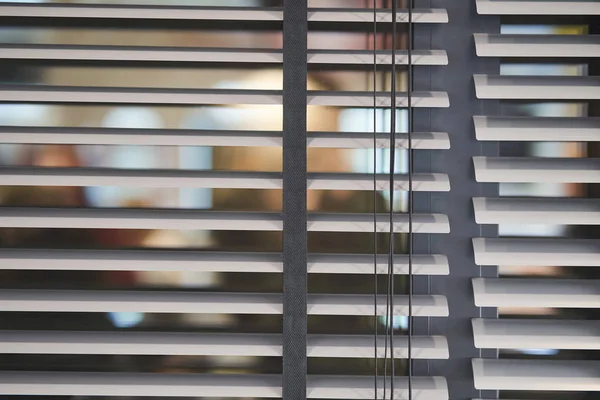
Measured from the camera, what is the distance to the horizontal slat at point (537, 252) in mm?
988

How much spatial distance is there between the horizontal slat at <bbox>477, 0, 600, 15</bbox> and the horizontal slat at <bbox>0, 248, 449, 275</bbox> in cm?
47

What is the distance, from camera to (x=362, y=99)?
3.27 feet

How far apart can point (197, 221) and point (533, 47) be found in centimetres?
69

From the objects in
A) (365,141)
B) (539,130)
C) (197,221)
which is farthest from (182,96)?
(539,130)

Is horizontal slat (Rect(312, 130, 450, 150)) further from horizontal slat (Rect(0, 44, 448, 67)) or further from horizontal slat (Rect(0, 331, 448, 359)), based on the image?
horizontal slat (Rect(0, 331, 448, 359))

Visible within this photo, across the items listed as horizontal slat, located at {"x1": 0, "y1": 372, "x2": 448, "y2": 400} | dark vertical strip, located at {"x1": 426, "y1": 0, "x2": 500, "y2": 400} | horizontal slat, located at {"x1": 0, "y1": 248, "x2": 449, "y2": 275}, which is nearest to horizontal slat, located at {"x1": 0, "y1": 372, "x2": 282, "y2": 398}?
horizontal slat, located at {"x1": 0, "y1": 372, "x2": 448, "y2": 400}

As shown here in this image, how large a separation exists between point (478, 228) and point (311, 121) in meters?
0.38

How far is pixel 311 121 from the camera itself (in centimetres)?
108

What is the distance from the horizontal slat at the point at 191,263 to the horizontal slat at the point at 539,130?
251 mm

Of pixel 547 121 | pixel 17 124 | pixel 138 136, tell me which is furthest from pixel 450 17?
pixel 17 124

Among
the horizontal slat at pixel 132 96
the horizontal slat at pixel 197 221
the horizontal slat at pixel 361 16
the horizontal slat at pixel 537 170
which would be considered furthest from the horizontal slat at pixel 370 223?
the horizontal slat at pixel 361 16

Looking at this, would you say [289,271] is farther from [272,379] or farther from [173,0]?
[173,0]

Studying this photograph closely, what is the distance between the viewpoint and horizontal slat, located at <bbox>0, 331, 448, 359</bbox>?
38.5 inches

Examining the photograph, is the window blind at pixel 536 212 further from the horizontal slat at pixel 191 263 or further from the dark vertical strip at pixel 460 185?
the horizontal slat at pixel 191 263
